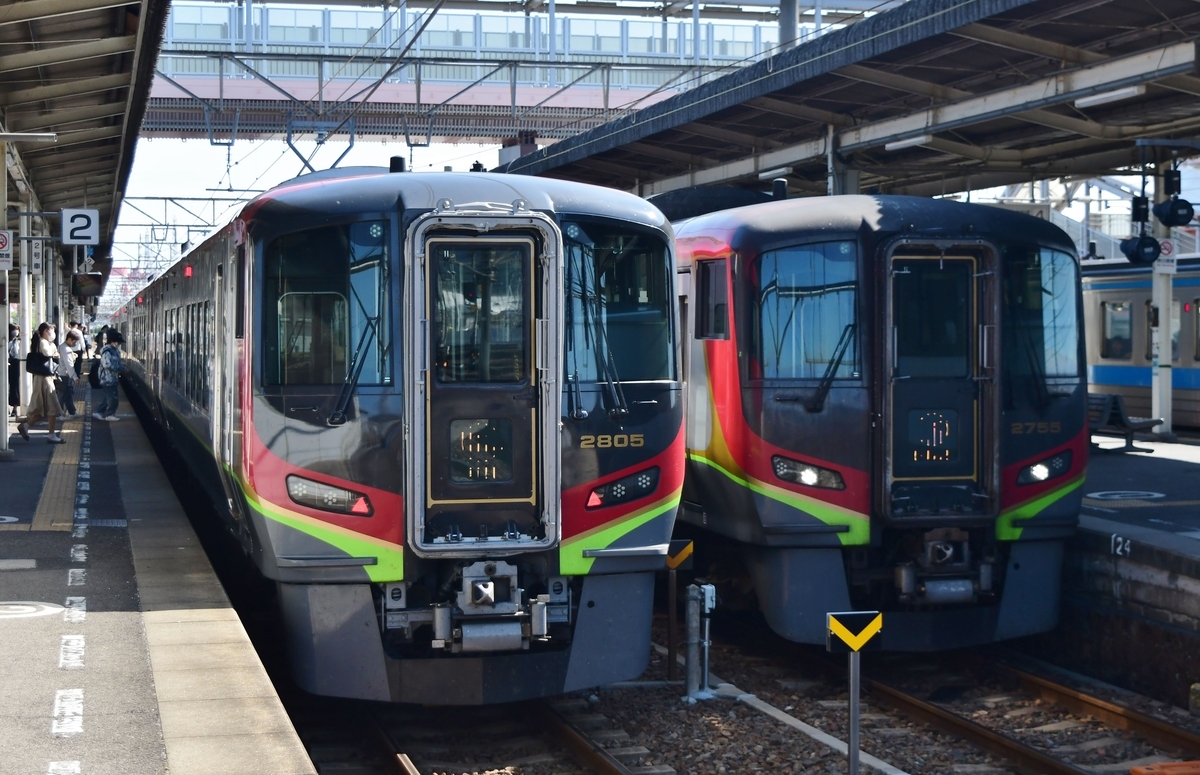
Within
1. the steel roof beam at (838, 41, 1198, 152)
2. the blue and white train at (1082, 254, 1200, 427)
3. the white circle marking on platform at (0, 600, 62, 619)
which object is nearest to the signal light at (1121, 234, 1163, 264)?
the steel roof beam at (838, 41, 1198, 152)

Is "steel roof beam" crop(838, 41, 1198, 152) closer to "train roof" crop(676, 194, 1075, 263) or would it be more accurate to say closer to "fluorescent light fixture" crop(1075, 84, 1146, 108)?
"fluorescent light fixture" crop(1075, 84, 1146, 108)

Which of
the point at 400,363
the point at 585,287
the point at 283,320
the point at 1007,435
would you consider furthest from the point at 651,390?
the point at 1007,435

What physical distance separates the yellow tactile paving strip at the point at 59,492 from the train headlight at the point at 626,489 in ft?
17.6

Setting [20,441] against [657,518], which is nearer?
[657,518]

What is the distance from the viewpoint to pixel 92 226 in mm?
18703

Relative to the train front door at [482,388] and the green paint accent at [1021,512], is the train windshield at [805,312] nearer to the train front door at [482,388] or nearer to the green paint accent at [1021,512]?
the green paint accent at [1021,512]

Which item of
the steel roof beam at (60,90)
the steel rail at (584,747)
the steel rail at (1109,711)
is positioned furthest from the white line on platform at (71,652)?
the steel roof beam at (60,90)

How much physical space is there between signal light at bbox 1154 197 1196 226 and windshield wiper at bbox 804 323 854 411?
27.0 ft

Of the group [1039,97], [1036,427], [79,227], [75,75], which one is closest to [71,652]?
[1036,427]

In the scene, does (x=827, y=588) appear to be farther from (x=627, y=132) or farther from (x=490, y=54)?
(x=490, y=54)

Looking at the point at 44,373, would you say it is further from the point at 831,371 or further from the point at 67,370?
the point at 831,371

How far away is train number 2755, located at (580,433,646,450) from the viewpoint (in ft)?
24.5

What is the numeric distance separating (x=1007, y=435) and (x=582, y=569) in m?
3.16

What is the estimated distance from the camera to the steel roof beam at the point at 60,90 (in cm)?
1576
